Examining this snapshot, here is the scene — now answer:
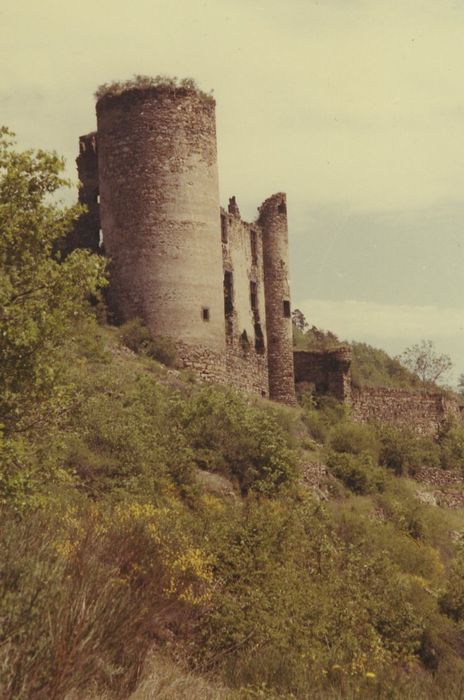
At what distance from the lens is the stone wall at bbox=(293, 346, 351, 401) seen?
121ft

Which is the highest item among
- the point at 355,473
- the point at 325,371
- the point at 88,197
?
the point at 88,197

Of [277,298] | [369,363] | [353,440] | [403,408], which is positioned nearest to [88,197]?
A: [277,298]

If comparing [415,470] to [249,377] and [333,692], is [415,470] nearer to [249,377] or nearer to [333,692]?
[249,377]

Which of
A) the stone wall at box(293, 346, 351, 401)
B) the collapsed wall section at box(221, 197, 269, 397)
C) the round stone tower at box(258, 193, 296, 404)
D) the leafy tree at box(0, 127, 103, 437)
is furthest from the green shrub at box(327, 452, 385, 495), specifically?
the leafy tree at box(0, 127, 103, 437)

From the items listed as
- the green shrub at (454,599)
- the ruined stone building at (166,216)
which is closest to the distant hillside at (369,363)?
the ruined stone building at (166,216)

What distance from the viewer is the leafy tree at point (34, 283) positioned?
1358cm

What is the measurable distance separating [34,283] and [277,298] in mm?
23313

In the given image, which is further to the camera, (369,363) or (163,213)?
(369,363)

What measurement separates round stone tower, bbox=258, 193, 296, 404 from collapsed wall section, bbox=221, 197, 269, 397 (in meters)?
0.36

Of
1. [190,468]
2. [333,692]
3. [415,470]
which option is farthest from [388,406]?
[333,692]

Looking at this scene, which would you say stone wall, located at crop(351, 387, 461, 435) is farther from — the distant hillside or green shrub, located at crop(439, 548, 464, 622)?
green shrub, located at crop(439, 548, 464, 622)

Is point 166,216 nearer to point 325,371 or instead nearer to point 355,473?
point 355,473

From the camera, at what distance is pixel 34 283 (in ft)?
47.1

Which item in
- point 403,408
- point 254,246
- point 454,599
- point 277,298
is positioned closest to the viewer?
point 454,599
